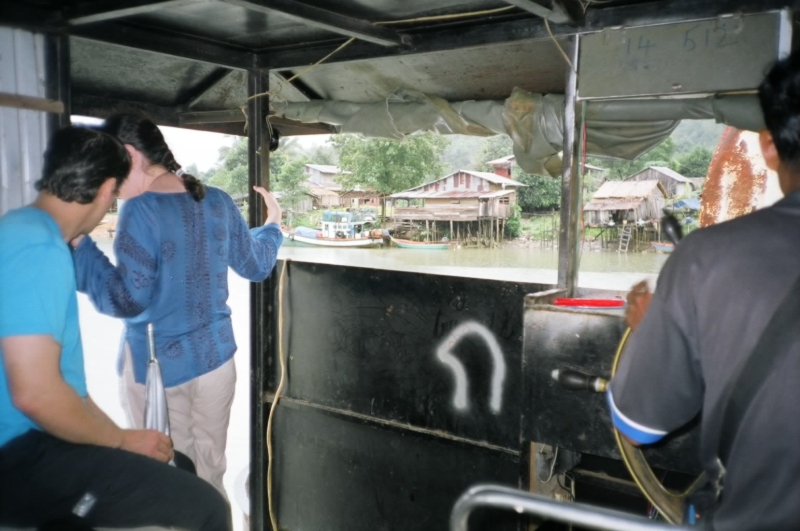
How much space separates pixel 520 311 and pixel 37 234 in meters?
1.89

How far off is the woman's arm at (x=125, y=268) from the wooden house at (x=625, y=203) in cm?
188

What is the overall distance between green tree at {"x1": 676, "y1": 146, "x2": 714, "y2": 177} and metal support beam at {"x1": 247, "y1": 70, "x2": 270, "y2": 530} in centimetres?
205

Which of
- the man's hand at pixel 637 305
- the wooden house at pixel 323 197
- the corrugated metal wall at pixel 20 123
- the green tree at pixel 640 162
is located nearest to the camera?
the man's hand at pixel 637 305

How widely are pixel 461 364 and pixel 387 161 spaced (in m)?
1.76

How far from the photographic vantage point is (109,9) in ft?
8.21

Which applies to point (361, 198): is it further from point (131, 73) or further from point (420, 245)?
point (131, 73)

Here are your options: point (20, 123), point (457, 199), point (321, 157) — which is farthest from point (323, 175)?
point (20, 123)

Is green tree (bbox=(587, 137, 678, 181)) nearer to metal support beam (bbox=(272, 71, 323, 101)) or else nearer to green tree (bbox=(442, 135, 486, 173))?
green tree (bbox=(442, 135, 486, 173))

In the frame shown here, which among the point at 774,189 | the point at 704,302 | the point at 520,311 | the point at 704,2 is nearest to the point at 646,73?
the point at 704,2

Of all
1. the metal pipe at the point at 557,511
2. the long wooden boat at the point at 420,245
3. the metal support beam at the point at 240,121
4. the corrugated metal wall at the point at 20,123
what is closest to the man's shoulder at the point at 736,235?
the metal pipe at the point at 557,511

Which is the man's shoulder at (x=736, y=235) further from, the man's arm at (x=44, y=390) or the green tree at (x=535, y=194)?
the green tree at (x=535, y=194)

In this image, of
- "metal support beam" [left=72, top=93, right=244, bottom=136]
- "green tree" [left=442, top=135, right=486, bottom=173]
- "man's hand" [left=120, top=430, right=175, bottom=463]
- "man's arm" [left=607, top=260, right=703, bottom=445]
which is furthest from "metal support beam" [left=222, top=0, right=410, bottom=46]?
"man's arm" [left=607, top=260, right=703, bottom=445]

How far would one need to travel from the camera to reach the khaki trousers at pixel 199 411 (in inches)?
113

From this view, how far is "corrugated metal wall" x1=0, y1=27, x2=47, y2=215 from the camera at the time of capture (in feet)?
8.16
